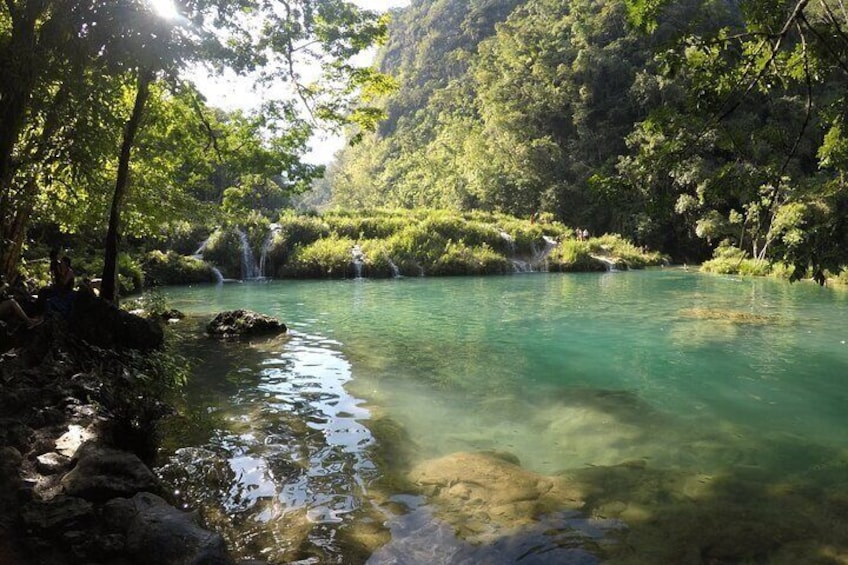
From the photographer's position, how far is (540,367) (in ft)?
31.7

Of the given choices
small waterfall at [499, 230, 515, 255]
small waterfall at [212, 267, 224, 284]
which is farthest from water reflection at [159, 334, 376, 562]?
small waterfall at [499, 230, 515, 255]

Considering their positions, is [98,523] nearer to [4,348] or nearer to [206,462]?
[206,462]

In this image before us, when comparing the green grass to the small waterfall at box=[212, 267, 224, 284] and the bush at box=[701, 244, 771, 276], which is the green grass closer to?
the small waterfall at box=[212, 267, 224, 284]

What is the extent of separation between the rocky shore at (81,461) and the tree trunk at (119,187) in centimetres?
227

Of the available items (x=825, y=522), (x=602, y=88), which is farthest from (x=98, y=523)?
(x=602, y=88)

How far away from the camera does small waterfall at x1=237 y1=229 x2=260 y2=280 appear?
2944 centimetres

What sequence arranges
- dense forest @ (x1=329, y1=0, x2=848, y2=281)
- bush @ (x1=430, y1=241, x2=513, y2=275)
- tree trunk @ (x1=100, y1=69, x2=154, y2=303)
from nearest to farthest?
dense forest @ (x1=329, y1=0, x2=848, y2=281) < tree trunk @ (x1=100, y1=69, x2=154, y2=303) < bush @ (x1=430, y1=241, x2=513, y2=275)

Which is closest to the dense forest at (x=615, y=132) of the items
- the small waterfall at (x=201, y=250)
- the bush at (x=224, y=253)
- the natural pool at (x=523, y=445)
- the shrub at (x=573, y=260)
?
the natural pool at (x=523, y=445)

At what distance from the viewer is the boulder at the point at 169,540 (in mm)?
3344

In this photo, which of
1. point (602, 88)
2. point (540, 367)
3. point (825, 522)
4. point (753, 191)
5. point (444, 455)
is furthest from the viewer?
point (602, 88)

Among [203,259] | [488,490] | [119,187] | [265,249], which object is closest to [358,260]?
[265,249]

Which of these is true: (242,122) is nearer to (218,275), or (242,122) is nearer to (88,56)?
(88,56)

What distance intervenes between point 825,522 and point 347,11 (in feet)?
33.6

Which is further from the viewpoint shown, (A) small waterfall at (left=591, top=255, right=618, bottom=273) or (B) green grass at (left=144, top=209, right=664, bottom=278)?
(A) small waterfall at (left=591, top=255, right=618, bottom=273)
